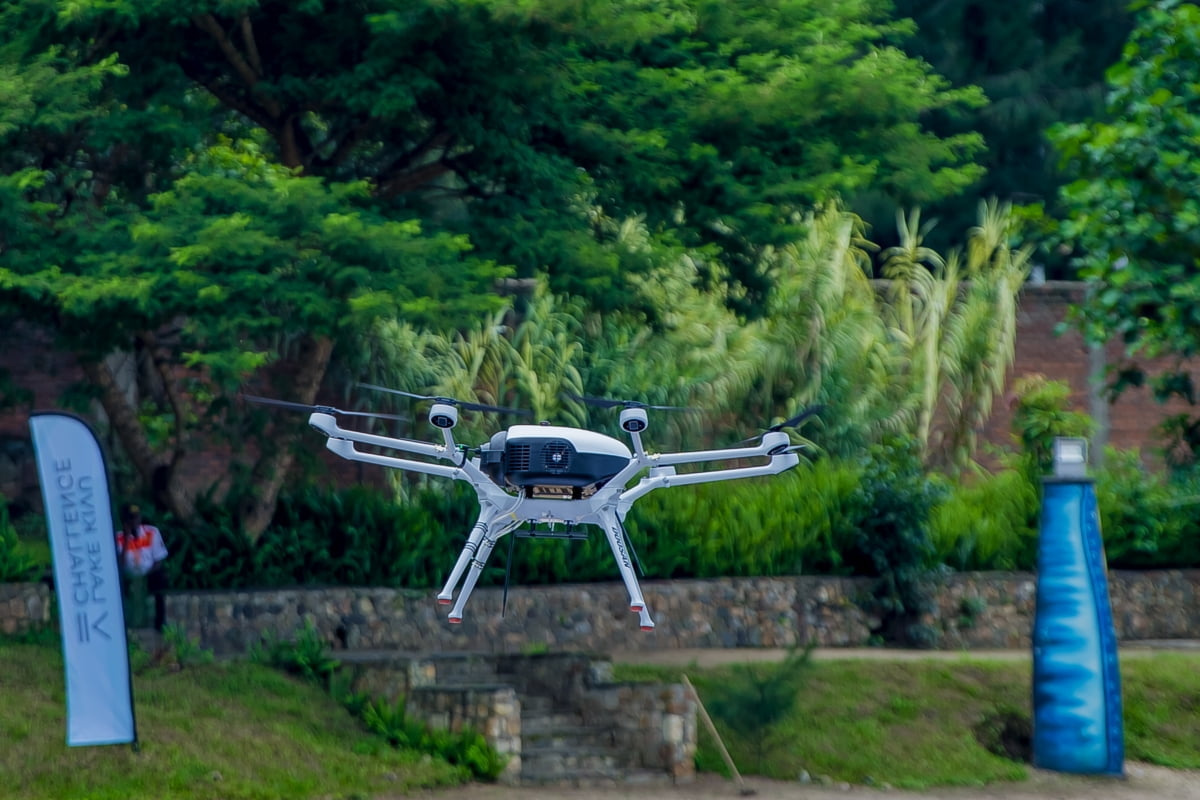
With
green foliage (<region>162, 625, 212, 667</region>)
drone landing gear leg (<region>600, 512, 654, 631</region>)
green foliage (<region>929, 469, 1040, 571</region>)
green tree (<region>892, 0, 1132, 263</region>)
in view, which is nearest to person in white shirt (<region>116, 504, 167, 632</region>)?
green foliage (<region>162, 625, 212, 667</region>)

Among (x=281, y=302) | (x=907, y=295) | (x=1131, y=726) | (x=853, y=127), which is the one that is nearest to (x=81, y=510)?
(x=281, y=302)

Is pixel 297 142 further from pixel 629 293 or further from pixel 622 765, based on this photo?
pixel 622 765

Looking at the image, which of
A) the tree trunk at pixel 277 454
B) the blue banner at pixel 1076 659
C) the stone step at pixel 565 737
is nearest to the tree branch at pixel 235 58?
the tree trunk at pixel 277 454

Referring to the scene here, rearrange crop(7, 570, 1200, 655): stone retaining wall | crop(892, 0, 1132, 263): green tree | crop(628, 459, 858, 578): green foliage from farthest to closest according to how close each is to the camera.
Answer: crop(892, 0, 1132, 263): green tree → crop(628, 459, 858, 578): green foliage → crop(7, 570, 1200, 655): stone retaining wall

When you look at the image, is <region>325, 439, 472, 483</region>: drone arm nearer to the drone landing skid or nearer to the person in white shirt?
the drone landing skid

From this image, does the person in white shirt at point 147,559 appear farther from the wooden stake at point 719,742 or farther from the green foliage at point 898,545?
the green foliage at point 898,545

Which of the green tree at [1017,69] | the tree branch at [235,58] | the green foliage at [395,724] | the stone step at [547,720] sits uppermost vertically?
the green tree at [1017,69]
